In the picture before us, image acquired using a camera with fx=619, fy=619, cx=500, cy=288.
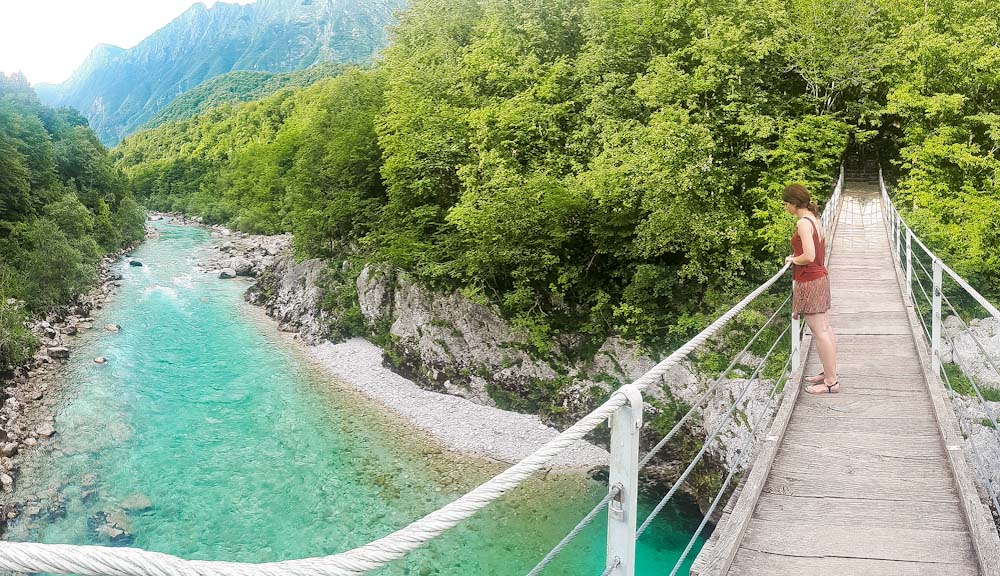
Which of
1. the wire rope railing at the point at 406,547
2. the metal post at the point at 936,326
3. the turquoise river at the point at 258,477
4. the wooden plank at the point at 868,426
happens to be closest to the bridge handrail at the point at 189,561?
the wire rope railing at the point at 406,547

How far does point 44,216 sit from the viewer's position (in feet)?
98.9

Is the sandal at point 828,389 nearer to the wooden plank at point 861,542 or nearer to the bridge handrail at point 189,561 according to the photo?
the wooden plank at point 861,542

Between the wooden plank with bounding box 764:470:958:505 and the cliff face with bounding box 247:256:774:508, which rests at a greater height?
the wooden plank with bounding box 764:470:958:505

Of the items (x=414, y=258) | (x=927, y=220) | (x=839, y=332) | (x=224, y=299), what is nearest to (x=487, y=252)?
(x=414, y=258)

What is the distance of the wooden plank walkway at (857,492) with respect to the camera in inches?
123

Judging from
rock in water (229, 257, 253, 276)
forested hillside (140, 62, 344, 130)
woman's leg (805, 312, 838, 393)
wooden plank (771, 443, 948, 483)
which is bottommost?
rock in water (229, 257, 253, 276)

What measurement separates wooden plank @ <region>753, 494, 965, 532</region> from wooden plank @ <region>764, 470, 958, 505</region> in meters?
0.06

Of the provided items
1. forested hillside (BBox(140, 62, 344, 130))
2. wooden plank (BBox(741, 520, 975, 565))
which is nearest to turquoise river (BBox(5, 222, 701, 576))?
wooden plank (BBox(741, 520, 975, 565))

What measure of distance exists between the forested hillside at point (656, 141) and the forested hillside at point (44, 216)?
12.6 meters

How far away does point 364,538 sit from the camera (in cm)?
1291

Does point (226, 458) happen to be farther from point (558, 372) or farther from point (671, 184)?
point (671, 184)

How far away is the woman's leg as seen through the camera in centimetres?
533

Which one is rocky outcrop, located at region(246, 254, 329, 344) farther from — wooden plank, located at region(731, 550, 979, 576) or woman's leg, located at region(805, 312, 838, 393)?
wooden plank, located at region(731, 550, 979, 576)

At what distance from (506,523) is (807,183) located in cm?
1096
